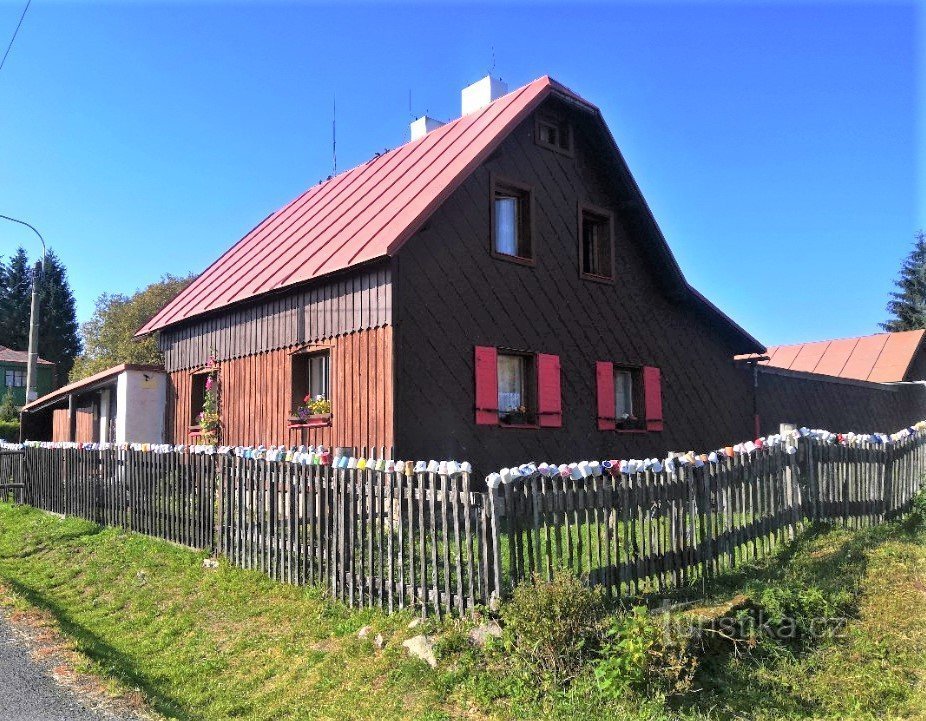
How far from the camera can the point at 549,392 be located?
13.3m

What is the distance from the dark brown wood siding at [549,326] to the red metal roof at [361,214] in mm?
465

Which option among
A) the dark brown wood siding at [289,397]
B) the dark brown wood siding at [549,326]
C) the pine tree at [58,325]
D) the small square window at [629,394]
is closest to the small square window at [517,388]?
the dark brown wood siding at [549,326]

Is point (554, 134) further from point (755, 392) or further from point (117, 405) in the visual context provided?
point (117, 405)

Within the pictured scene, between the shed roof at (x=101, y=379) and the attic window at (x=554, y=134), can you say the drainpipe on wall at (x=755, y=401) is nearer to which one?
the attic window at (x=554, y=134)

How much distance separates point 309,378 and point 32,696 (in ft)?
27.1

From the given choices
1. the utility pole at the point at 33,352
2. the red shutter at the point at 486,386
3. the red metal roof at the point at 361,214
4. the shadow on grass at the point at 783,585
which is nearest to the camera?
the shadow on grass at the point at 783,585

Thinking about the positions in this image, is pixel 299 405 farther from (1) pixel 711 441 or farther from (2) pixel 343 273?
(1) pixel 711 441

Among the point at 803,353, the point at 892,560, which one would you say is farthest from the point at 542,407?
the point at 803,353

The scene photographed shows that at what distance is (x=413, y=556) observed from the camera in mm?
6688

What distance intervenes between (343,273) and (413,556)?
623 cm

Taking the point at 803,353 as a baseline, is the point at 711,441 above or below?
below

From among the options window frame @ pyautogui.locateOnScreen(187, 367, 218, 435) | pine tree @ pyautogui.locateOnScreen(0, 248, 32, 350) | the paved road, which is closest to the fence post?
the paved road

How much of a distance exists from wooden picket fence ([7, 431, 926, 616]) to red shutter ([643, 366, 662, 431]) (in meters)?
5.16

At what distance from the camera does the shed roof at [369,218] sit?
1184 centimetres
